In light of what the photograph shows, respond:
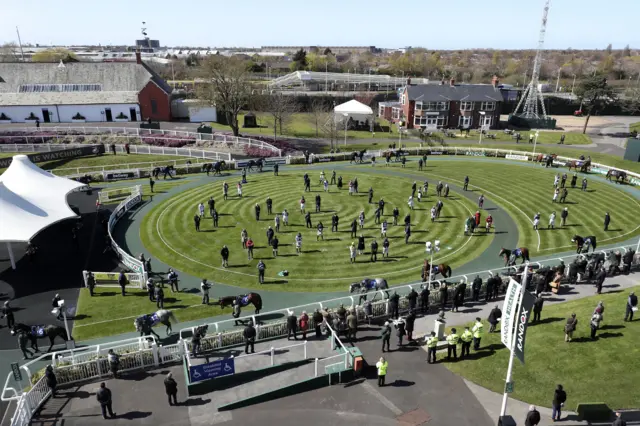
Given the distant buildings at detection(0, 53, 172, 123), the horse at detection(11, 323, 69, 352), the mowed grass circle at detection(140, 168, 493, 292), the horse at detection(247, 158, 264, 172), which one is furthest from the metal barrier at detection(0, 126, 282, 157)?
the horse at detection(11, 323, 69, 352)

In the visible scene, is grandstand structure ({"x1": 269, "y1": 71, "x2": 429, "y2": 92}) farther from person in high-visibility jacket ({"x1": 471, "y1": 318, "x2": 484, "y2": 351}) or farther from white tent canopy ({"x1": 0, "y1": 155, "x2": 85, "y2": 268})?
person in high-visibility jacket ({"x1": 471, "y1": 318, "x2": 484, "y2": 351})

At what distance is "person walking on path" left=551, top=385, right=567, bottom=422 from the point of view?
1443cm

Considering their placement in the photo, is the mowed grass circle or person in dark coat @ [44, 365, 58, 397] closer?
person in dark coat @ [44, 365, 58, 397]

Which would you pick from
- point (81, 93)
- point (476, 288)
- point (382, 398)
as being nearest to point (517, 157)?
point (476, 288)

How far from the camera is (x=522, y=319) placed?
13.9 meters

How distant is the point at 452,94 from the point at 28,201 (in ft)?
224

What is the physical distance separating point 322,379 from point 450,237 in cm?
1772

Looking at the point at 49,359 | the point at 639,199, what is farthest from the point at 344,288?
the point at 639,199

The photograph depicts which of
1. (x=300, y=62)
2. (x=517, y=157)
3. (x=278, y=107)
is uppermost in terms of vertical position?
(x=300, y=62)

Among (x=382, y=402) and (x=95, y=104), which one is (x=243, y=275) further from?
(x=95, y=104)

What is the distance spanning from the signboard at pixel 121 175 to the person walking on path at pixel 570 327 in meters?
40.5

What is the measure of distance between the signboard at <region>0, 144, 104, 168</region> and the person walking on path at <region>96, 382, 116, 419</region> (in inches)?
1749

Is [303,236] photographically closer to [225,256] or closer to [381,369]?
[225,256]

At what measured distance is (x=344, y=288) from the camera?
2495 cm
